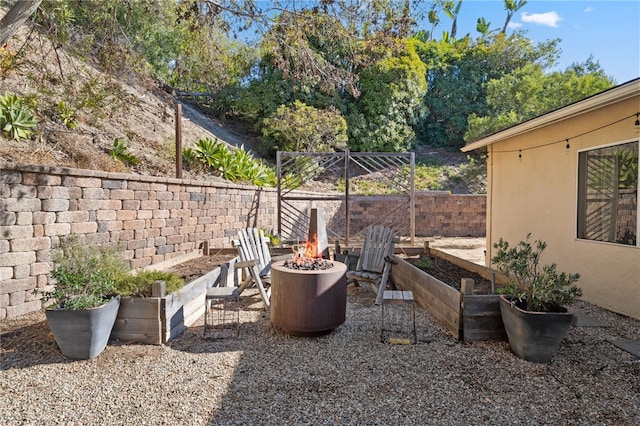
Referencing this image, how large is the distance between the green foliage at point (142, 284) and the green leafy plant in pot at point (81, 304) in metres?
0.08

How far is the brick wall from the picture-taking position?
12.6ft

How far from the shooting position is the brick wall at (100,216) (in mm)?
3846

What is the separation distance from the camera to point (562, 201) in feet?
18.0

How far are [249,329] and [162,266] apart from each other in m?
2.09

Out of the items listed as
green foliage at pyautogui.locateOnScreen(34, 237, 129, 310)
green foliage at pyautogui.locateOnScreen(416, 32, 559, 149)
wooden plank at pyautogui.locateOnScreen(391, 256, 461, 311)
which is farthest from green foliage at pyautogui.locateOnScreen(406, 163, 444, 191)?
green foliage at pyautogui.locateOnScreen(34, 237, 129, 310)

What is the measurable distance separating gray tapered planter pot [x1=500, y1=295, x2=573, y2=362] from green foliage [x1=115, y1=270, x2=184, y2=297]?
3014 mm

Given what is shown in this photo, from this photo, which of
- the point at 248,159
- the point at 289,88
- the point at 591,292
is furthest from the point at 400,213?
the point at 591,292

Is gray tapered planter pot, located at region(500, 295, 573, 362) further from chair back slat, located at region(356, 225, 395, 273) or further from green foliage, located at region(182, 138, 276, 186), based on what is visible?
green foliage, located at region(182, 138, 276, 186)

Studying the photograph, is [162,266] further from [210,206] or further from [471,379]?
[471,379]

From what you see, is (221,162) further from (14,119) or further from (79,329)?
(79,329)

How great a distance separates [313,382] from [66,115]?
24.0 feet

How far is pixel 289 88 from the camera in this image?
16844 mm

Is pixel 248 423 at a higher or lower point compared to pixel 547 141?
lower

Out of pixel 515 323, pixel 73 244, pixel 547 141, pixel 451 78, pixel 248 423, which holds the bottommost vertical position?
pixel 248 423
